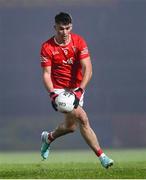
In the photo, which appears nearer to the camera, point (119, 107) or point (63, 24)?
point (63, 24)

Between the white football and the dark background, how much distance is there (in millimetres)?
6632

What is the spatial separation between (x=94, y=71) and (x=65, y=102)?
7.15 m

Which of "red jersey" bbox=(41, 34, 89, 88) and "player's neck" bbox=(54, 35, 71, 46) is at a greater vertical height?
"player's neck" bbox=(54, 35, 71, 46)

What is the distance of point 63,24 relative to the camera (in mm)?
8828

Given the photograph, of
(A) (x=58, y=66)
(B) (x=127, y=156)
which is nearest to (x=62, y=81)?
(A) (x=58, y=66)

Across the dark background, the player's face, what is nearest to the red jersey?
the player's face

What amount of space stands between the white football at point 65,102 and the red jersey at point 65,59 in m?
0.30

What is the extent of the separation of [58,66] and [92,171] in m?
1.05

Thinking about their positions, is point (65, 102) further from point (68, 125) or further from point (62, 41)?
point (68, 125)

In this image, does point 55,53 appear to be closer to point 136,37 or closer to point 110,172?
point 110,172

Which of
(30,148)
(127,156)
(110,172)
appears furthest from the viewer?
(30,148)

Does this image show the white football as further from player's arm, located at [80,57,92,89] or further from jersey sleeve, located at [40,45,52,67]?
jersey sleeve, located at [40,45,52,67]

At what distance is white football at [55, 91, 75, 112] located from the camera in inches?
348

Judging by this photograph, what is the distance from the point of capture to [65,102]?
8.84 meters
